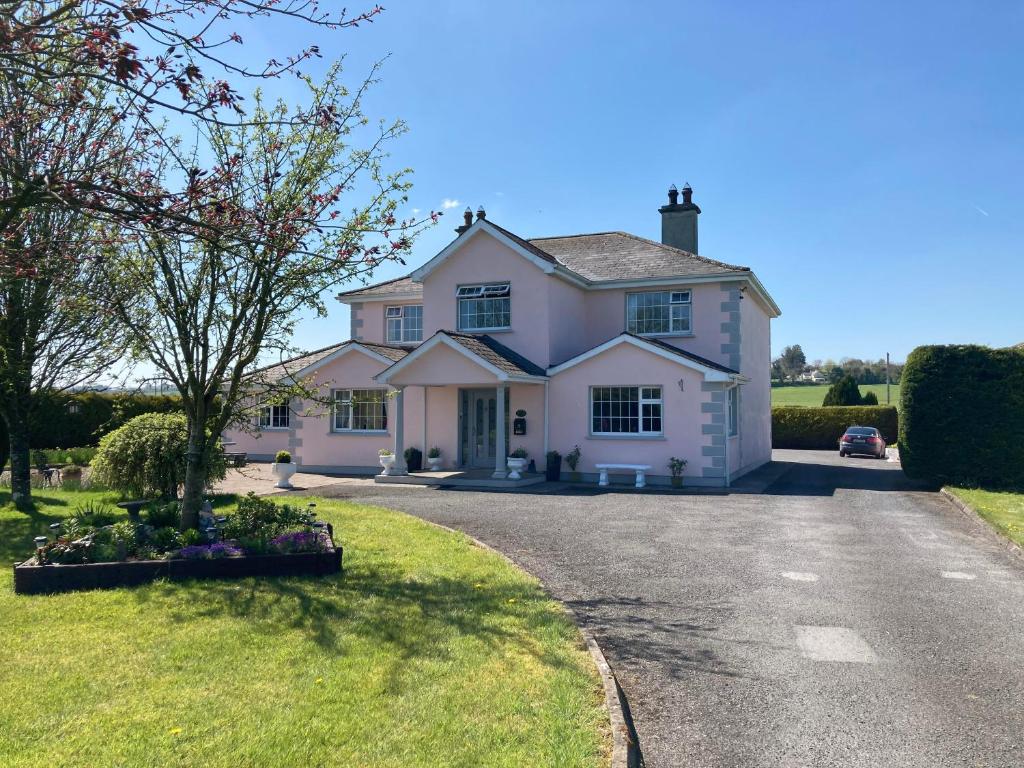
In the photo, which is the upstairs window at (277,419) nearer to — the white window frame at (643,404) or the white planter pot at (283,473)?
the white planter pot at (283,473)

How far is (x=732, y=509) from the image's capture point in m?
15.2

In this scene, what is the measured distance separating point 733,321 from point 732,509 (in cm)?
824

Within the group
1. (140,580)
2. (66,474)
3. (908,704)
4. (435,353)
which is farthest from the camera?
(435,353)

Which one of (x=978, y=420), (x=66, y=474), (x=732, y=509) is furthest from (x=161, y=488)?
(x=978, y=420)

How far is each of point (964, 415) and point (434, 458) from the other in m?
14.7

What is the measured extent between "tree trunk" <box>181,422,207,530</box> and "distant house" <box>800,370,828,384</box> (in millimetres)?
100291

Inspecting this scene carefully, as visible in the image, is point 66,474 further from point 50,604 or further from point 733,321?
point 733,321

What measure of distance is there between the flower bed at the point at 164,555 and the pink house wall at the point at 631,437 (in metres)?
12.0

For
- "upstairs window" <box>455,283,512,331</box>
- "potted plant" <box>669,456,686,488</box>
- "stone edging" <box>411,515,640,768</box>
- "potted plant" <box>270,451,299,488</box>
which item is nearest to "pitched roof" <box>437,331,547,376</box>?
"upstairs window" <box>455,283,512,331</box>

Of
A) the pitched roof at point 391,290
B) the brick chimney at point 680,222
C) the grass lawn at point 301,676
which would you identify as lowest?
the grass lawn at point 301,676

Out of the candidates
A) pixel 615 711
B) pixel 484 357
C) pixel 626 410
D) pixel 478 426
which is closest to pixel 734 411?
pixel 626 410

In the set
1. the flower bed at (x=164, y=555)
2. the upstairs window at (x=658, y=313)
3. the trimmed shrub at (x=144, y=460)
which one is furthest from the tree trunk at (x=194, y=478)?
the upstairs window at (x=658, y=313)

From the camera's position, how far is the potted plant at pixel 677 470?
63.5ft

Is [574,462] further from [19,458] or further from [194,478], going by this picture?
[19,458]
